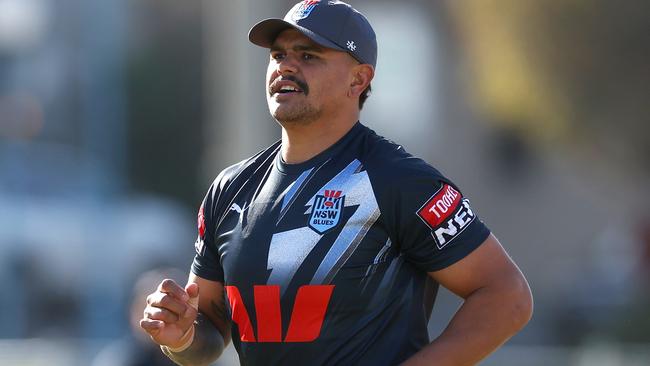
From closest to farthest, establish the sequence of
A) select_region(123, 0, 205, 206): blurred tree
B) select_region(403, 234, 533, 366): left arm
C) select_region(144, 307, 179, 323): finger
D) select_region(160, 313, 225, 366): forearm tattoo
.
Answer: select_region(403, 234, 533, 366): left arm < select_region(144, 307, 179, 323): finger < select_region(160, 313, 225, 366): forearm tattoo < select_region(123, 0, 205, 206): blurred tree

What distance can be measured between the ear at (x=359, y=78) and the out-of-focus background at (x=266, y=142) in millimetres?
4476

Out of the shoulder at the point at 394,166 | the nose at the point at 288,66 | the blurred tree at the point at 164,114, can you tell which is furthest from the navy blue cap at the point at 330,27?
the blurred tree at the point at 164,114

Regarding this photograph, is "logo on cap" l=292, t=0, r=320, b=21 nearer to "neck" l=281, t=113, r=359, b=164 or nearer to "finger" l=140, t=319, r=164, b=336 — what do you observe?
"neck" l=281, t=113, r=359, b=164

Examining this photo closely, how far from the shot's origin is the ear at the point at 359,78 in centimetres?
525

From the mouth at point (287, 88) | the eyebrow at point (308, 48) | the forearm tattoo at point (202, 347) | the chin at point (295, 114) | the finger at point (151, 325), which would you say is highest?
the eyebrow at point (308, 48)

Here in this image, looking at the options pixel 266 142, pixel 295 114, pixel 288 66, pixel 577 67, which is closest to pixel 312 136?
pixel 295 114

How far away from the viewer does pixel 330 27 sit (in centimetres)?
512

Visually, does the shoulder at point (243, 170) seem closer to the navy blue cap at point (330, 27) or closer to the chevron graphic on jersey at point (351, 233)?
the navy blue cap at point (330, 27)

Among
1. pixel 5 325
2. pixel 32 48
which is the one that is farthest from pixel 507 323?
pixel 32 48

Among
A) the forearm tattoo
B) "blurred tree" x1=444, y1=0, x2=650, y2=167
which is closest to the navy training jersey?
the forearm tattoo

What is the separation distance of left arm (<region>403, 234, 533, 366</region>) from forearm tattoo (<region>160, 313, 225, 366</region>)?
37.5 inches

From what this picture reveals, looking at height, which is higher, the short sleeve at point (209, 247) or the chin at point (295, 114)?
the chin at point (295, 114)

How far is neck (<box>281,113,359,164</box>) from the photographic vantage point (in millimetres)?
5191

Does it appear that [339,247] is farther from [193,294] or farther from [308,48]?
[308,48]
